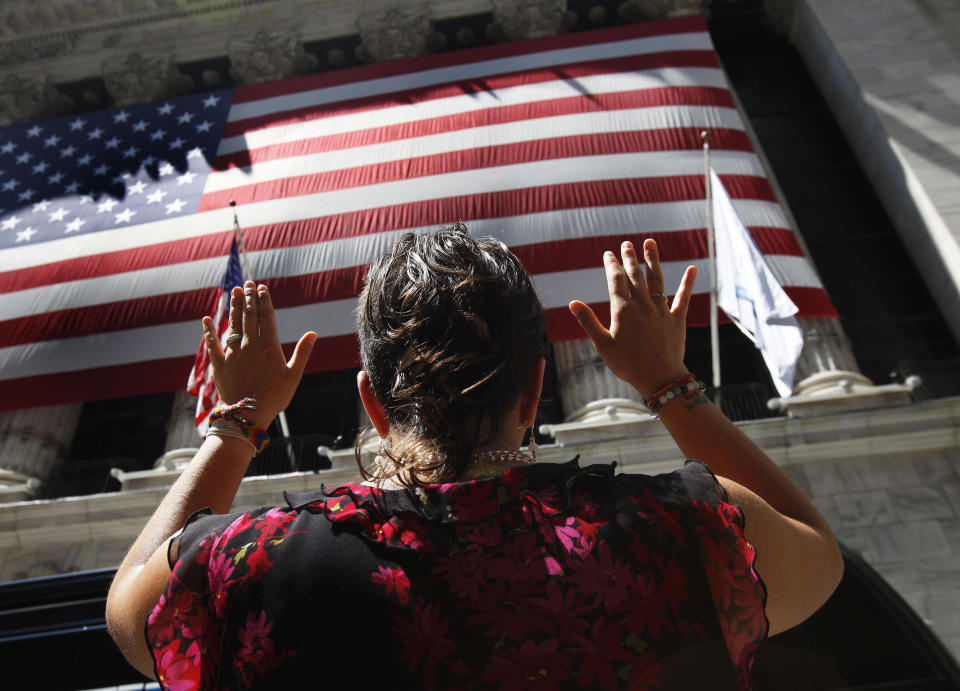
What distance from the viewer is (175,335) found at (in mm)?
10055

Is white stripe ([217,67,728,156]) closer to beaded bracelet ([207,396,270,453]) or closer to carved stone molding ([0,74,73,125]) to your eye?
carved stone molding ([0,74,73,125])

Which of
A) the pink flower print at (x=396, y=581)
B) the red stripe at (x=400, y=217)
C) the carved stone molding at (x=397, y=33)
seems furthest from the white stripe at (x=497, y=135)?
the pink flower print at (x=396, y=581)

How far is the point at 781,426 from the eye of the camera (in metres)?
8.64

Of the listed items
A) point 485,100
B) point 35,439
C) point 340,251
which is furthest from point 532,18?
point 35,439

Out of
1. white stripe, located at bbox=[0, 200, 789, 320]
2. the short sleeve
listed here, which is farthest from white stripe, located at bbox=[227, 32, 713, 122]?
the short sleeve

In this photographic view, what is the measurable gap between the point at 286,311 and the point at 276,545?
9111 mm

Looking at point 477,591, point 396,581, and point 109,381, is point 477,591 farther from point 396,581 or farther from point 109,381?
point 109,381

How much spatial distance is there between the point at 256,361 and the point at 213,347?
7.9 inches

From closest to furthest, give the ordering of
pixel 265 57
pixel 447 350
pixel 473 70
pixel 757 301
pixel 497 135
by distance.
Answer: pixel 447 350 → pixel 757 301 → pixel 497 135 → pixel 473 70 → pixel 265 57

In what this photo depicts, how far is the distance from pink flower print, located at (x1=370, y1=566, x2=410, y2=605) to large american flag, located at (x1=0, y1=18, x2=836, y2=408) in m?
7.85

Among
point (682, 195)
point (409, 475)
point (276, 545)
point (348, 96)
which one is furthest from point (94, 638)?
point (348, 96)

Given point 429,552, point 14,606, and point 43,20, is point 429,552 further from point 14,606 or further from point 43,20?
A: point 43,20

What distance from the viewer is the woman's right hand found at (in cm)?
174

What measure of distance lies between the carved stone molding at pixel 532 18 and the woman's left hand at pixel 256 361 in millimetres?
15469
